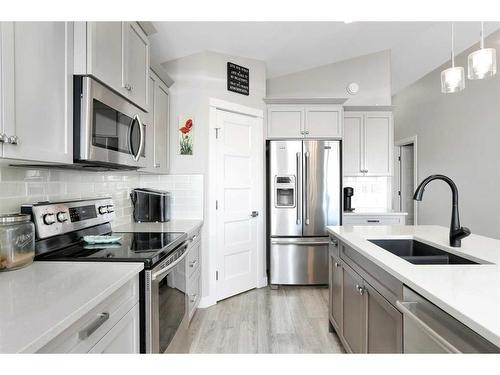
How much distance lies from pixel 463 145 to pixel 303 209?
2.38 m

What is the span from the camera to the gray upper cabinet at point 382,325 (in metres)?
1.18

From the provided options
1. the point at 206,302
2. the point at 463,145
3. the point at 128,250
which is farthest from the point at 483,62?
the point at 206,302

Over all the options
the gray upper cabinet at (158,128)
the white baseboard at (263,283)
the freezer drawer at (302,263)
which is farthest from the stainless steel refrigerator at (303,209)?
the gray upper cabinet at (158,128)

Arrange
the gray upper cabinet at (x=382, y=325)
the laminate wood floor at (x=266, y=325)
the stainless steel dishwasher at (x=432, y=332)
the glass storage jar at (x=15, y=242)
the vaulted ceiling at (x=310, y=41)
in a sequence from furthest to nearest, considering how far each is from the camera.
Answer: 1. the vaulted ceiling at (x=310, y=41)
2. the laminate wood floor at (x=266, y=325)
3. the gray upper cabinet at (x=382, y=325)
4. the glass storage jar at (x=15, y=242)
5. the stainless steel dishwasher at (x=432, y=332)

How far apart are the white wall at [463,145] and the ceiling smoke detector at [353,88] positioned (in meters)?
1.36

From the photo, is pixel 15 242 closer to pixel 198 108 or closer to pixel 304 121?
pixel 198 108

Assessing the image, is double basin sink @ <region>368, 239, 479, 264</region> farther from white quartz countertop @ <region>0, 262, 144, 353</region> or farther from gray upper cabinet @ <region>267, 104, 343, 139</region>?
gray upper cabinet @ <region>267, 104, 343, 139</region>

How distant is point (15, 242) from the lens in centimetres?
111

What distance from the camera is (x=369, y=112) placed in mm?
3949

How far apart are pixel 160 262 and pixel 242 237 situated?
1825 millimetres

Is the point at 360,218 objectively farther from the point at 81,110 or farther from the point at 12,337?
the point at 12,337

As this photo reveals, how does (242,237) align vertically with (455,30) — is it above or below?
below

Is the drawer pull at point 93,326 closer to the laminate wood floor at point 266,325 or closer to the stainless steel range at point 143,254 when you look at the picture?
the stainless steel range at point 143,254

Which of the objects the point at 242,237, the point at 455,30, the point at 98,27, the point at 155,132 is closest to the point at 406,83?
the point at 455,30
